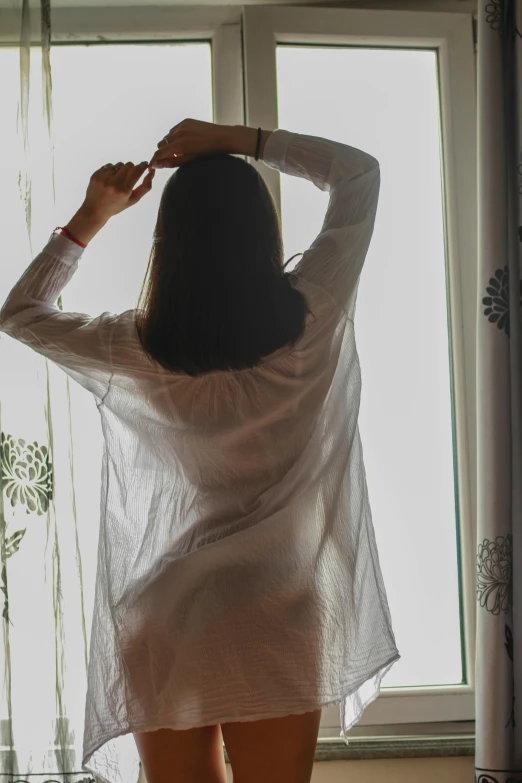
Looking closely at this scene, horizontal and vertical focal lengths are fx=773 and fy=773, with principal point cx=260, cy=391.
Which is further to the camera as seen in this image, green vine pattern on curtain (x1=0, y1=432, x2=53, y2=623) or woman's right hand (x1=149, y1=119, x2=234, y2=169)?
green vine pattern on curtain (x1=0, y1=432, x2=53, y2=623)

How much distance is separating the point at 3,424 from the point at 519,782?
1201mm

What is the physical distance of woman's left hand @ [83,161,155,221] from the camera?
1237 millimetres

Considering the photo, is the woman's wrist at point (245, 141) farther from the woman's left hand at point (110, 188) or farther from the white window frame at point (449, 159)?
the white window frame at point (449, 159)

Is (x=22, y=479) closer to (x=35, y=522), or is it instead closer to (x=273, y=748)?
(x=35, y=522)

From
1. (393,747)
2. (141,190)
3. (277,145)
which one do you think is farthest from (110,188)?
(393,747)

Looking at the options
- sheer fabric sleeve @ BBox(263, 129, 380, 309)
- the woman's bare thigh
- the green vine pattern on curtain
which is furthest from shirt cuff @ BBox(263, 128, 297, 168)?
the woman's bare thigh

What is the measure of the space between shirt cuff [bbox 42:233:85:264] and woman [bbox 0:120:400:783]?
14 mm

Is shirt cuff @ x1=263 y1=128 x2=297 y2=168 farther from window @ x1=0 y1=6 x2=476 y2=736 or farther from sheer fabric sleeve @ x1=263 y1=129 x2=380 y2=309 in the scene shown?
window @ x1=0 y1=6 x2=476 y2=736

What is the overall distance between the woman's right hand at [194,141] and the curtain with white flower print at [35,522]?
1.37 ft

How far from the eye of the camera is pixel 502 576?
1.52m

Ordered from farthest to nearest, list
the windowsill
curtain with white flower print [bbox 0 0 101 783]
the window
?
the window → the windowsill → curtain with white flower print [bbox 0 0 101 783]

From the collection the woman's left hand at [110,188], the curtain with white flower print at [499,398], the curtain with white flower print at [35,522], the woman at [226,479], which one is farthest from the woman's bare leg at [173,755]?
the woman's left hand at [110,188]

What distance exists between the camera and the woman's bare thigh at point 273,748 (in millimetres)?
1061

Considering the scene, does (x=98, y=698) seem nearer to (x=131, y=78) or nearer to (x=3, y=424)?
(x=3, y=424)
